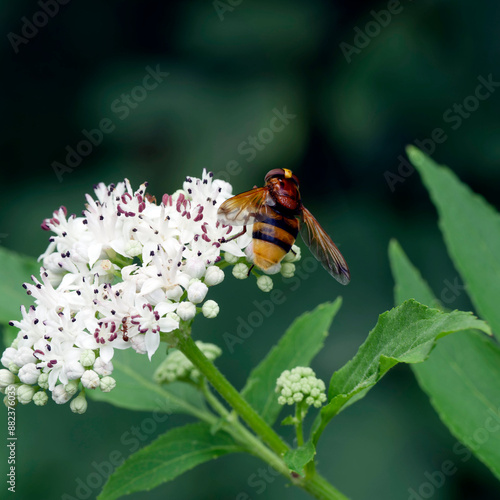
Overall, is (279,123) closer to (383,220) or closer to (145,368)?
(383,220)

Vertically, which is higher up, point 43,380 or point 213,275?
point 213,275

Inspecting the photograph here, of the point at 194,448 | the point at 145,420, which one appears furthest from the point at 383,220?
the point at 194,448

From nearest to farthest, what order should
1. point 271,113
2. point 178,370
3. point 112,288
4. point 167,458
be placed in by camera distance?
1. point 112,288
2. point 167,458
3. point 178,370
4. point 271,113

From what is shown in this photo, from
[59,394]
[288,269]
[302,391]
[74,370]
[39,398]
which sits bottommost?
[39,398]

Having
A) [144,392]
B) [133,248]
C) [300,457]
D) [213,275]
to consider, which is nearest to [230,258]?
[213,275]

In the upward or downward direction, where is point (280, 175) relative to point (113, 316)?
upward

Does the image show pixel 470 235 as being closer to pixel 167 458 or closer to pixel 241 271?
pixel 241 271

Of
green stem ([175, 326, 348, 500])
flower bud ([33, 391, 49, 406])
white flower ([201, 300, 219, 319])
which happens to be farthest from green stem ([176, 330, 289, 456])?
flower bud ([33, 391, 49, 406])
